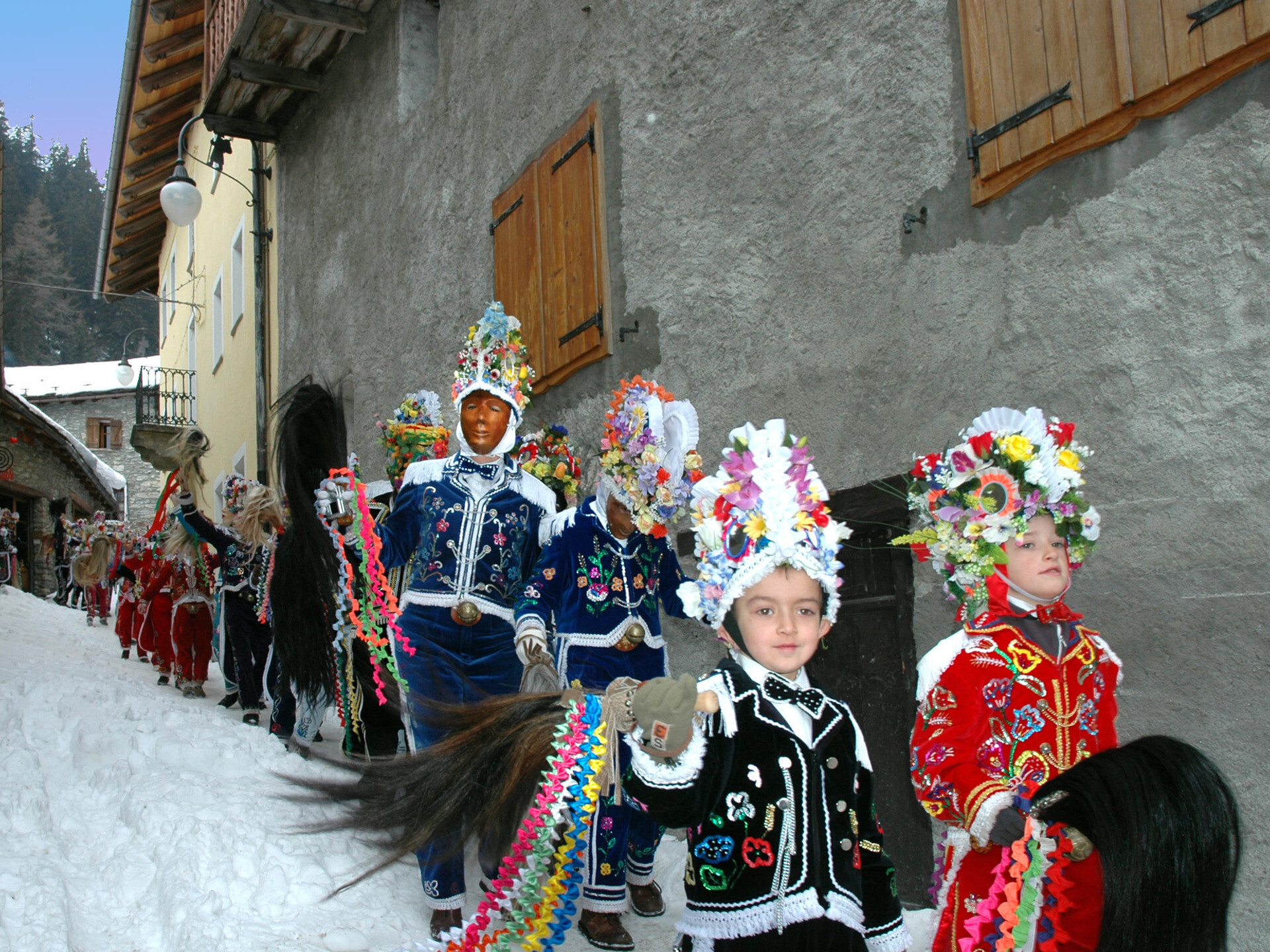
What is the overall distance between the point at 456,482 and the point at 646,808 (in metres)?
2.74

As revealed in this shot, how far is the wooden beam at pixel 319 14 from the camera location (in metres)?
10.9

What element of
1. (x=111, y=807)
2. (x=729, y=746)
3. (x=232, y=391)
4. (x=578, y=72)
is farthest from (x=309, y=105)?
(x=729, y=746)

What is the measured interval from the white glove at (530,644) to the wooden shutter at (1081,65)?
247cm

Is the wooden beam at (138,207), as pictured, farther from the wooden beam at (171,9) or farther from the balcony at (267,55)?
the balcony at (267,55)

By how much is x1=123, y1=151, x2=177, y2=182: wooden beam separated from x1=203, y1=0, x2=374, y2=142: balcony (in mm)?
5266

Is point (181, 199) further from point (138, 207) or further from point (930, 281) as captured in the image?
point (138, 207)

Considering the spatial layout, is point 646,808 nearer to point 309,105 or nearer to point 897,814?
point 897,814

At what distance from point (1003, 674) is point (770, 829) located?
81 centimetres

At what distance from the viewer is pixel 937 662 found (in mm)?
3076

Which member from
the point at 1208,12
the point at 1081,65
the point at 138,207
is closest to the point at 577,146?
the point at 1081,65

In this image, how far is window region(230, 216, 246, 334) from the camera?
1692 cm

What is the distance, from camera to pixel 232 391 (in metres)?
17.9

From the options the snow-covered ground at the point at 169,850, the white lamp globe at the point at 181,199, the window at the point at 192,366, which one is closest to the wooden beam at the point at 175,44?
the white lamp globe at the point at 181,199

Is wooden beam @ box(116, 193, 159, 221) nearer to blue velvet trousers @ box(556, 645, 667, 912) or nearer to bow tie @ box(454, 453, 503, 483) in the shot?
bow tie @ box(454, 453, 503, 483)
